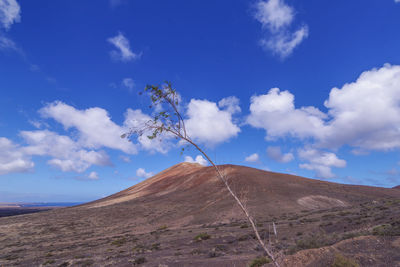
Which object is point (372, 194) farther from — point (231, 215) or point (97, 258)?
point (97, 258)

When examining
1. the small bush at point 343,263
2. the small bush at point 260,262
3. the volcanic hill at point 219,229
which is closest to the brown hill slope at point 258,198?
the volcanic hill at point 219,229

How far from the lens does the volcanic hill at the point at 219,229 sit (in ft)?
35.5

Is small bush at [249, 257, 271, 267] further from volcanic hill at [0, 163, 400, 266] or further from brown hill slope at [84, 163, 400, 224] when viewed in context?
brown hill slope at [84, 163, 400, 224]

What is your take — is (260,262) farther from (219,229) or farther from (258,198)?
(258,198)

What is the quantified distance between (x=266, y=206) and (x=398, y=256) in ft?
107

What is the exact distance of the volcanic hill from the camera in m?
10.8

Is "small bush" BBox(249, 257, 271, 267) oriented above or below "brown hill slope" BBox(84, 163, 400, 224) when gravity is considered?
below

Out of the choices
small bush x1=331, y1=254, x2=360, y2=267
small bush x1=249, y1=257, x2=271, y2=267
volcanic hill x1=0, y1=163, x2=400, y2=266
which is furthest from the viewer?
volcanic hill x1=0, y1=163, x2=400, y2=266

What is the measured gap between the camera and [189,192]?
5794cm

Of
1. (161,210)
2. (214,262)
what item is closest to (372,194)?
(161,210)

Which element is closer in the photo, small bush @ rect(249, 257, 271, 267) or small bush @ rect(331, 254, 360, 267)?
small bush @ rect(331, 254, 360, 267)

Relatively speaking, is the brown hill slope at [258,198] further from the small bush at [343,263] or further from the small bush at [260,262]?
the small bush at [343,263]

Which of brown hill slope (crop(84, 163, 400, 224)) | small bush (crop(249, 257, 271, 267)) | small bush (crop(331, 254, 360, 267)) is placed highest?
brown hill slope (crop(84, 163, 400, 224))

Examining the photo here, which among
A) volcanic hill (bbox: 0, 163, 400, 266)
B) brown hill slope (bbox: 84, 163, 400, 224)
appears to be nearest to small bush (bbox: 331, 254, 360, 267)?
volcanic hill (bbox: 0, 163, 400, 266)
